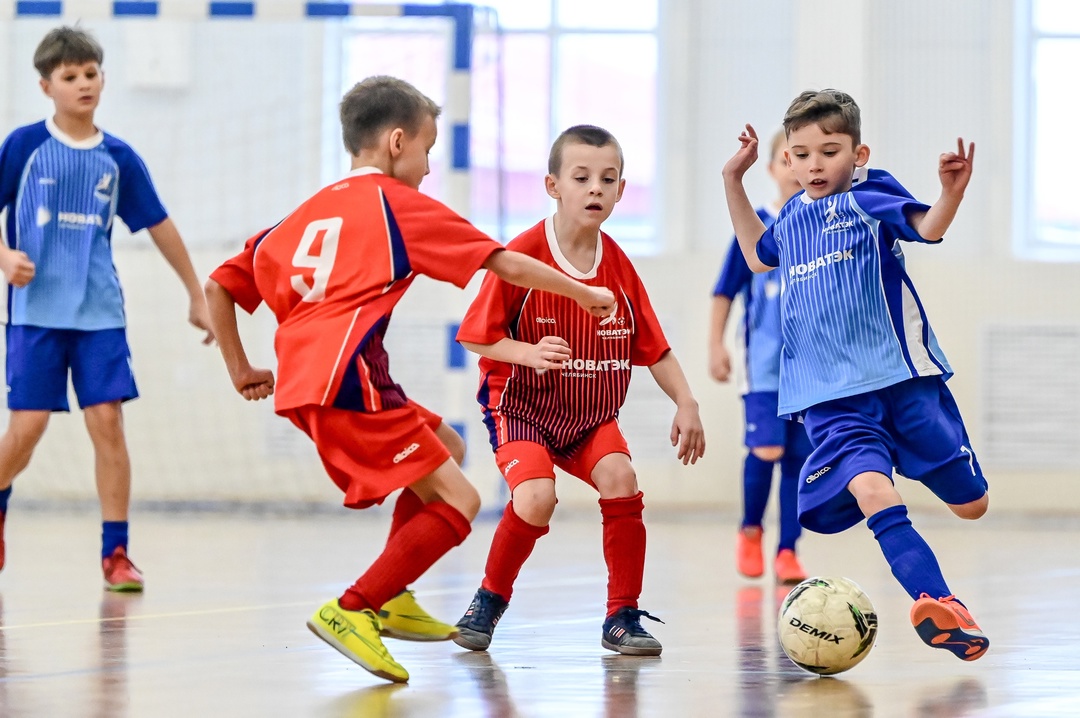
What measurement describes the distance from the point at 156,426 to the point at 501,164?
2.34 metres

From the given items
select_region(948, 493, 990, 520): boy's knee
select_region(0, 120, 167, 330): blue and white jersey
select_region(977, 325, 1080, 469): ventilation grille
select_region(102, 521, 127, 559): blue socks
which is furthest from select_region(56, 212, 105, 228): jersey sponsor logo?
select_region(977, 325, 1080, 469): ventilation grille

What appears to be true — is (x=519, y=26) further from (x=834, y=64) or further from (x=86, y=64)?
(x=86, y=64)

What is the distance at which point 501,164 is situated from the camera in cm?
761

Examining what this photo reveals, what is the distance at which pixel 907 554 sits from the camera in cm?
295

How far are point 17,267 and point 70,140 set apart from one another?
1.54 ft

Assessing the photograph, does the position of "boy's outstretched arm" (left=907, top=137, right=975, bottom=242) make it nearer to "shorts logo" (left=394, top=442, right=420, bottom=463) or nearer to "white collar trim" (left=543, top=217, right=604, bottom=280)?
"white collar trim" (left=543, top=217, right=604, bottom=280)

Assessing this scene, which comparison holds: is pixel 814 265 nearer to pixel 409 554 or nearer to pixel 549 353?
pixel 549 353

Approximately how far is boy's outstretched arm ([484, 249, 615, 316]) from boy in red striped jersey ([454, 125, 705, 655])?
34 centimetres

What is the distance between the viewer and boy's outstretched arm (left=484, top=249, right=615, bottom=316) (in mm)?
2742

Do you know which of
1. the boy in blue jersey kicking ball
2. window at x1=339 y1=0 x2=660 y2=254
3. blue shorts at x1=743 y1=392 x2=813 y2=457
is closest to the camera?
the boy in blue jersey kicking ball

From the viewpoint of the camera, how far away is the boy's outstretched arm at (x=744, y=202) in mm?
3213

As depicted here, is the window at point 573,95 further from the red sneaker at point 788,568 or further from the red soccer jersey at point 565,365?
the red soccer jersey at point 565,365

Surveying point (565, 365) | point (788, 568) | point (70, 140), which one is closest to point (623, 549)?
point (565, 365)

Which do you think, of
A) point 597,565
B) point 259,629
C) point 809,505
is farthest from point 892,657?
point 597,565
